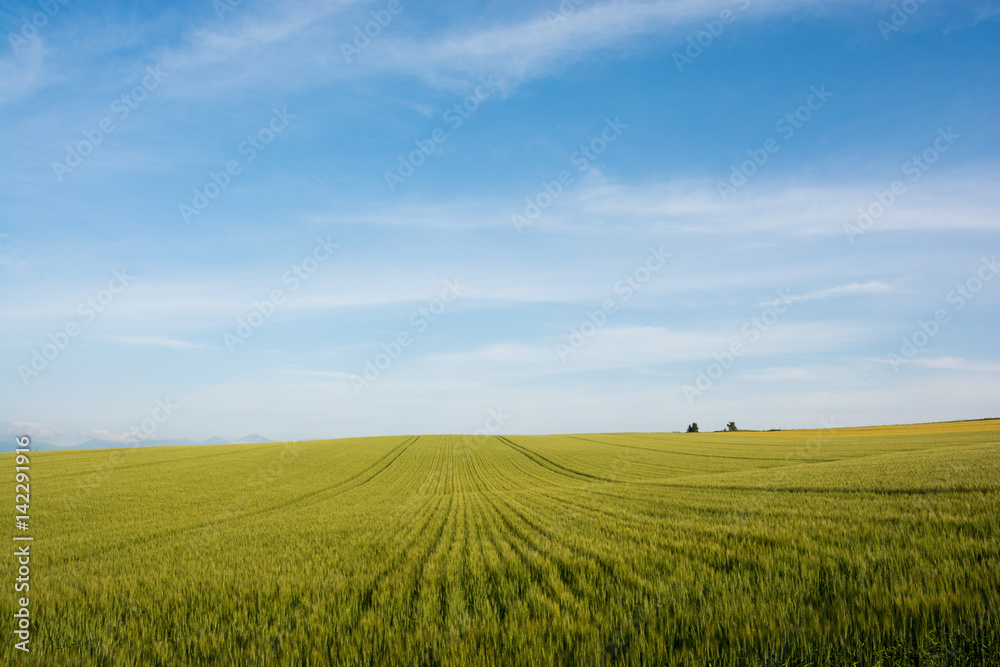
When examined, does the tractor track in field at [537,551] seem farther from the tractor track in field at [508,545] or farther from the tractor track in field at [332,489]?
the tractor track in field at [332,489]

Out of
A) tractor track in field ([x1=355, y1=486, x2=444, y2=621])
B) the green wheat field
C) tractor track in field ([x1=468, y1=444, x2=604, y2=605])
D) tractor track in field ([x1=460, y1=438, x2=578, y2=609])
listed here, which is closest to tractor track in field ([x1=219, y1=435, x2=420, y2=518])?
the green wheat field

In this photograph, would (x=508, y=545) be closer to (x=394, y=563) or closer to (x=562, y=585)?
(x=394, y=563)

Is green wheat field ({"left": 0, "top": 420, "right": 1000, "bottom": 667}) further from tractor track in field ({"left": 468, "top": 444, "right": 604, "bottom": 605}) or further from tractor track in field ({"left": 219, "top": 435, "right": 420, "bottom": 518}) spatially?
tractor track in field ({"left": 219, "top": 435, "right": 420, "bottom": 518})

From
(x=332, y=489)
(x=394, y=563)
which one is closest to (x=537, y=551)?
(x=394, y=563)

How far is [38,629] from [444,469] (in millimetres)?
40347

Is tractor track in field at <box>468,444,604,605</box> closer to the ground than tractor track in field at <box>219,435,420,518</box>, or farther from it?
farther from it

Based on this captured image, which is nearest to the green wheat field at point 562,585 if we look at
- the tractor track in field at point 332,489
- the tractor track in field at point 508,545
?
the tractor track in field at point 508,545

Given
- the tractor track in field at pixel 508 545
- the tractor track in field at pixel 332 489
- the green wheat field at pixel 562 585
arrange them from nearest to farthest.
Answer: the green wheat field at pixel 562 585, the tractor track in field at pixel 508 545, the tractor track in field at pixel 332 489

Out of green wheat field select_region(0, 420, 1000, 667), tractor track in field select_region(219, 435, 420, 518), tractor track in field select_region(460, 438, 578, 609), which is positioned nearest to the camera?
green wheat field select_region(0, 420, 1000, 667)

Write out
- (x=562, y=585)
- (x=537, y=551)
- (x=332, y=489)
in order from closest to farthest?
(x=562, y=585) → (x=537, y=551) → (x=332, y=489)

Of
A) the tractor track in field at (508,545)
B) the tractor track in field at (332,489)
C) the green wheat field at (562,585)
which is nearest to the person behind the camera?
the green wheat field at (562,585)

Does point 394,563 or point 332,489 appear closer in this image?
point 394,563

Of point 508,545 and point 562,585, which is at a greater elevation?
point 562,585

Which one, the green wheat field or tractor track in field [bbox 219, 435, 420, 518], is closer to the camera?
the green wheat field
